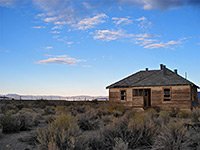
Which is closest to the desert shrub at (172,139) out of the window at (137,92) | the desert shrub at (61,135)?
the desert shrub at (61,135)

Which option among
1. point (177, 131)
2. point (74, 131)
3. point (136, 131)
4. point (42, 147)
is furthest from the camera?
point (136, 131)

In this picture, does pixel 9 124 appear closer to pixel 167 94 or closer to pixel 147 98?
pixel 167 94

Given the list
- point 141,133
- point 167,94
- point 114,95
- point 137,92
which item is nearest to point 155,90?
point 167,94

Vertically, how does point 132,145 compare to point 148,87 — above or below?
below

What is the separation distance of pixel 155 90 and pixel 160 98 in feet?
2.85

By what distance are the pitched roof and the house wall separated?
1.34 feet

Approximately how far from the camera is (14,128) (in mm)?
9016

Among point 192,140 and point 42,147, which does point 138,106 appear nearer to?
point 192,140

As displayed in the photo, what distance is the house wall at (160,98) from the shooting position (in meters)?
20.9

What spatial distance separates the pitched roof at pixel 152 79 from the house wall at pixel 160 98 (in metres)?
0.41

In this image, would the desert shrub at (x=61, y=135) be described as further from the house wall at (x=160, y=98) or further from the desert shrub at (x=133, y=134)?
the house wall at (x=160, y=98)

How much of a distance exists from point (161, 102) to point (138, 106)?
2.34 metres

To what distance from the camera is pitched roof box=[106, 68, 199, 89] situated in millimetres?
21391

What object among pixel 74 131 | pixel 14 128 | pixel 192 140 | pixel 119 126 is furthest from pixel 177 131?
pixel 14 128
